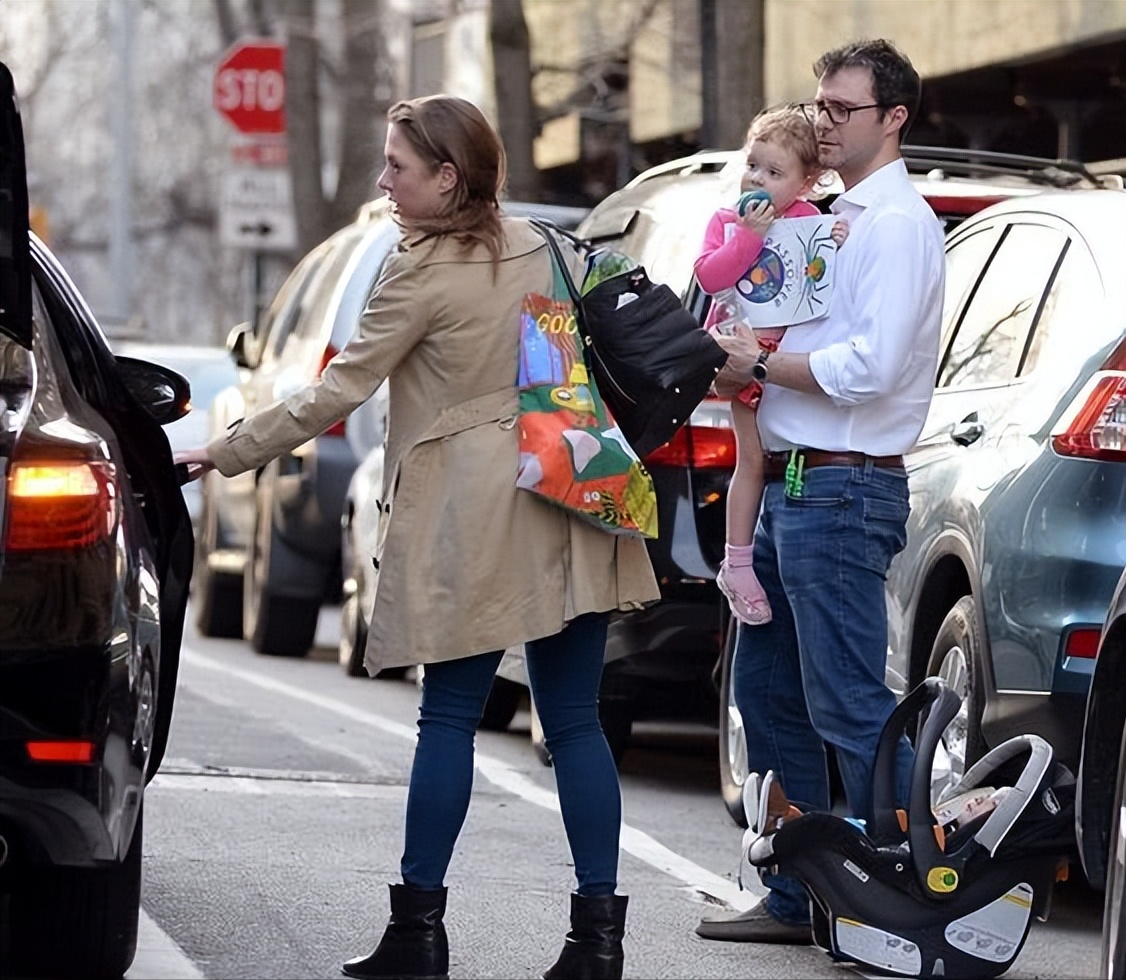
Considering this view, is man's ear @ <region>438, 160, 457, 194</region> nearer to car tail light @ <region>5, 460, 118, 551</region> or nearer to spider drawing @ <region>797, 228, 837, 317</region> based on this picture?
spider drawing @ <region>797, 228, 837, 317</region>

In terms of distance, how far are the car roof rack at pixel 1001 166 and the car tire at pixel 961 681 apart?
2599 millimetres

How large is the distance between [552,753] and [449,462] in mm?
617

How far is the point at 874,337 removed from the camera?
5.84 meters

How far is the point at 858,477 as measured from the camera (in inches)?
233

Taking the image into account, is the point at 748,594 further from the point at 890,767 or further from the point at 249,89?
the point at 249,89

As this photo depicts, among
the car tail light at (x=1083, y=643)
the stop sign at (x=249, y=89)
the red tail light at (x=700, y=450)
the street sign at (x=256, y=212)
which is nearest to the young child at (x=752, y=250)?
the car tail light at (x=1083, y=643)

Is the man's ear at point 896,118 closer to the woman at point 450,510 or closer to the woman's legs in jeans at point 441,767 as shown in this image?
the woman at point 450,510

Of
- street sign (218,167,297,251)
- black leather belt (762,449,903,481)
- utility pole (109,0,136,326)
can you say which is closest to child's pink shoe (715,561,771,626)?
black leather belt (762,449,903,481)

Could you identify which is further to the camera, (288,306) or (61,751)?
(288,306)

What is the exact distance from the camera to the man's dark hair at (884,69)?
6008 mm

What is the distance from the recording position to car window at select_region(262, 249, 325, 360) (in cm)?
1425

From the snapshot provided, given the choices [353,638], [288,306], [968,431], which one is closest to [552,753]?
[968,431]

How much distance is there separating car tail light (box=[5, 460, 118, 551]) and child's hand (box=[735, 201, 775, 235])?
1675 millimetres

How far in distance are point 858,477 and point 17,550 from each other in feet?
6.34
